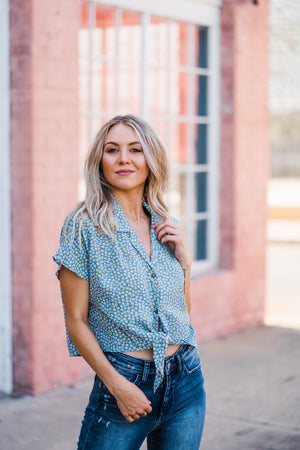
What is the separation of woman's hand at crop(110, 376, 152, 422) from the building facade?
8.84 ft

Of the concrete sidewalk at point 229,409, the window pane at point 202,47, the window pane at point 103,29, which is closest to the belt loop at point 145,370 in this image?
the concrete sidewalk at point 229,409

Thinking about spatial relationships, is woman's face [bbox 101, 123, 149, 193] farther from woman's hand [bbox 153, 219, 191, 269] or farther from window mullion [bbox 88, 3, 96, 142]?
window mullion [bbox 88, 3, 96, 142]

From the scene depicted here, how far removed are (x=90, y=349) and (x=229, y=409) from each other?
2.87 metres

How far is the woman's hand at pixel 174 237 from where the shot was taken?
2605 mm

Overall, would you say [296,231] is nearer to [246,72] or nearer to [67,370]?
[246,72]

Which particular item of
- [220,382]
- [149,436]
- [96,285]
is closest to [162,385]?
[149,436]

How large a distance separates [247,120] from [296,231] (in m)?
11.5

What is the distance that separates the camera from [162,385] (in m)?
2.44

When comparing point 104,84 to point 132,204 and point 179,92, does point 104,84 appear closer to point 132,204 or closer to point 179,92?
point 179,92

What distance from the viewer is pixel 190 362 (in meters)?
2.55

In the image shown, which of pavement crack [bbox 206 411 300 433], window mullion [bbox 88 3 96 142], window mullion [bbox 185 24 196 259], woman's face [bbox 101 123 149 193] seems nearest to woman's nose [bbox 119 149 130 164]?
woman's face [bbox 101 123 149 193]

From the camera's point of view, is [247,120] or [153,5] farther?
→ [247,120]

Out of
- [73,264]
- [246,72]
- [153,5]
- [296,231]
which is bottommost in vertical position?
[296,231]

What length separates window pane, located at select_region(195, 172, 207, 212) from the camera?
280 inches
